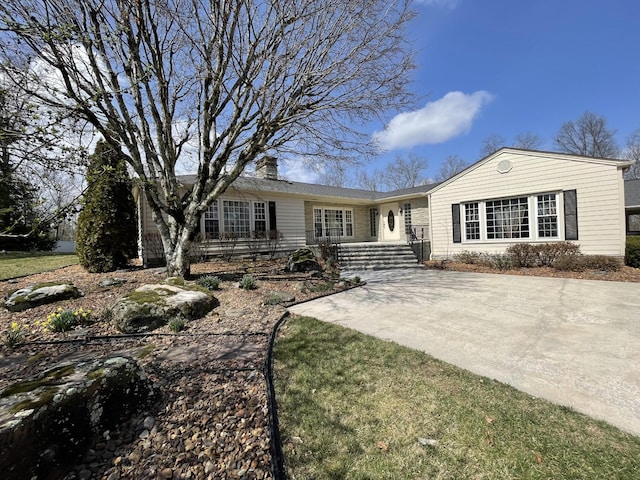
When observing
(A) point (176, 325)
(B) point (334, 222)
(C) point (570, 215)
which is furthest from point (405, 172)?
(A) point (176, 325)

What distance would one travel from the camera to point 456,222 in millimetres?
11898

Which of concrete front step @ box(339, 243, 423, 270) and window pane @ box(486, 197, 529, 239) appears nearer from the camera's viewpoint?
window pane @ box(486, 197, 529, 239)

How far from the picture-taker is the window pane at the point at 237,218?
12.2 meters

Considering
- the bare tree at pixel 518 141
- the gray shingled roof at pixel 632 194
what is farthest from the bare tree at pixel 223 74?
the bare tree at pixel 518 141

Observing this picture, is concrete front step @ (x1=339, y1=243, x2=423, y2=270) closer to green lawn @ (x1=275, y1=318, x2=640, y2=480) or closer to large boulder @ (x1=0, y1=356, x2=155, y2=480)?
green lawn @ (x1=275, y1=318, x2=640, y2=480)

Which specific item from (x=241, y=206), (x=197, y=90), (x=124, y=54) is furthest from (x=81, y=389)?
(x=241, y=206)

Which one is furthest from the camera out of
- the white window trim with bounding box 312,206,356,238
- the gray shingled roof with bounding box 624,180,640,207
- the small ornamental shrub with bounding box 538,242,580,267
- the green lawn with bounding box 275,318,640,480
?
the white window trim with bounding box 312,206,356,238

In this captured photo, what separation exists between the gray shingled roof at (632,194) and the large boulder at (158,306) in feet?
70.0

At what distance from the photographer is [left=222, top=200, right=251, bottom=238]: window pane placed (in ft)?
40.0

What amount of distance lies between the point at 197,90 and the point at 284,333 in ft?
22.8

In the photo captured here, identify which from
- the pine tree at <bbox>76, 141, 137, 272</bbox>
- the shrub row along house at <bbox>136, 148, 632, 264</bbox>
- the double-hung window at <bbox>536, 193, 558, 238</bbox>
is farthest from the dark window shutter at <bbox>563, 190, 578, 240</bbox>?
the pine tree at <bbox>76, 141, 137, 272</bbox>

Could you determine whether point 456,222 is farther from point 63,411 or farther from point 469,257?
point 63,411

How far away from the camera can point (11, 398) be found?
181 centimetres

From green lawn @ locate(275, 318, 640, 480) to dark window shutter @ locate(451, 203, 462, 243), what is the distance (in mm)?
9955
